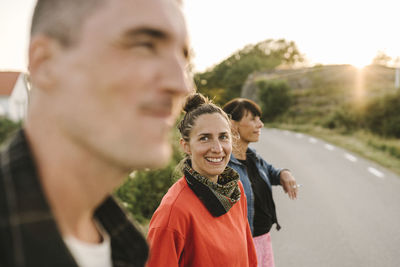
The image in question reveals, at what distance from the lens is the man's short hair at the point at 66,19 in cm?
61

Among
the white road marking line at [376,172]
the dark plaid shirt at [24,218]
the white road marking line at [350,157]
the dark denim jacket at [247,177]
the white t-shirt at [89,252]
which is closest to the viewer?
the dark plaid shirt at [24,218]

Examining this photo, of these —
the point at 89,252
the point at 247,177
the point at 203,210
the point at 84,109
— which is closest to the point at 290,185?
the point at 247,177

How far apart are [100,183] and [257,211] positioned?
228cm

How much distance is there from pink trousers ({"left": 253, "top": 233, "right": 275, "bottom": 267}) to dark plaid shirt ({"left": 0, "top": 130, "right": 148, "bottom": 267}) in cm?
241

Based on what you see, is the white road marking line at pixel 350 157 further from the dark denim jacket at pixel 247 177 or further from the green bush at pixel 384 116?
the dark denim jacket at pixel 247 177

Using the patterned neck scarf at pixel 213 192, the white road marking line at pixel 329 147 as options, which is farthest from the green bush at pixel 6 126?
the white road marking line at pixel 329 147

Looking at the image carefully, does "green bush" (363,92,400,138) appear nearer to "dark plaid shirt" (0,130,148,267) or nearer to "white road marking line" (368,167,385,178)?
"white road marking line" (368,167,385,178)

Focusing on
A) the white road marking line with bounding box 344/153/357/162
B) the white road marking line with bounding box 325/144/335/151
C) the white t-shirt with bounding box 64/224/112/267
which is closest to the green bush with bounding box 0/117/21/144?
the white t-shirt with bounding box 64/224/112/267

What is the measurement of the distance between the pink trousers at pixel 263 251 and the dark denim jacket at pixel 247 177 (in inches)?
7.5

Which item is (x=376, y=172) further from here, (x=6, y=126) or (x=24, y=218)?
(x=24, y=218)

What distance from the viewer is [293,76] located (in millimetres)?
46219

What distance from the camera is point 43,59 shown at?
0.63m

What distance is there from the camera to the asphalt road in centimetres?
451

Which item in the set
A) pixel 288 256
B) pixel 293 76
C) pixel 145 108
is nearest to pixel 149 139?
pixel 145 108
